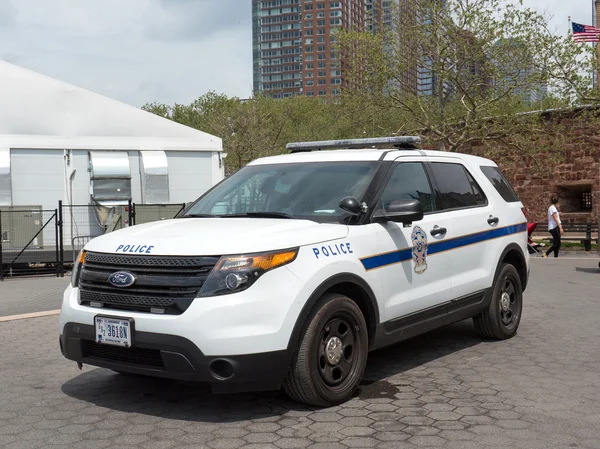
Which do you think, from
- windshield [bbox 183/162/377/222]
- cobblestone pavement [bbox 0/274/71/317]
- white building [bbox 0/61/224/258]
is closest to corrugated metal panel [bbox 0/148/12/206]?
white building [bbox 0/61/224/258]

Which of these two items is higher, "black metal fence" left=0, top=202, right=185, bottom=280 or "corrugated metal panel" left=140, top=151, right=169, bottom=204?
"corrugated metal panel" left=140, top=151, right=169, bottom=204

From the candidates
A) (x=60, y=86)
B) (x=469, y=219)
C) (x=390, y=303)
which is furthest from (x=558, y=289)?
(x=60, y=86)

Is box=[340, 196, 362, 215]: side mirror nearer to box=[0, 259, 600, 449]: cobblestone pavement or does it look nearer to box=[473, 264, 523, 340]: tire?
box=[0, 259, 600, 449]: cobblestone pavement

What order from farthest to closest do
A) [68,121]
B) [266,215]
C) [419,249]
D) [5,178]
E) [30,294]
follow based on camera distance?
[68,121], [5,178], [30,294], [419,249], [266,215]

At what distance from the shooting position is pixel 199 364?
14.5 feet

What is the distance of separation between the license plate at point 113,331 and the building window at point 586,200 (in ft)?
85.6

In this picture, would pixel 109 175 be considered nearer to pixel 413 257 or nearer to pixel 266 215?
pixel 266 215

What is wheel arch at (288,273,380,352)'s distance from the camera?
4.62m

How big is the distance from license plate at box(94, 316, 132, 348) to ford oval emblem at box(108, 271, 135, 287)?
0.75 ft

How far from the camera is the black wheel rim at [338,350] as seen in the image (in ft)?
16.1

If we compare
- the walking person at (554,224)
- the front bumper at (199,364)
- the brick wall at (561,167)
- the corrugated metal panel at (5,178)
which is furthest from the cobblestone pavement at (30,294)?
the brick wall at (561,167)

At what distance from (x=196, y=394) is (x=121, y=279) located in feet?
4.05

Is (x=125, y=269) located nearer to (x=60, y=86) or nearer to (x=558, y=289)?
(x=558, y=289)

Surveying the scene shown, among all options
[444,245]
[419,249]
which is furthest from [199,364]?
[444,245]
